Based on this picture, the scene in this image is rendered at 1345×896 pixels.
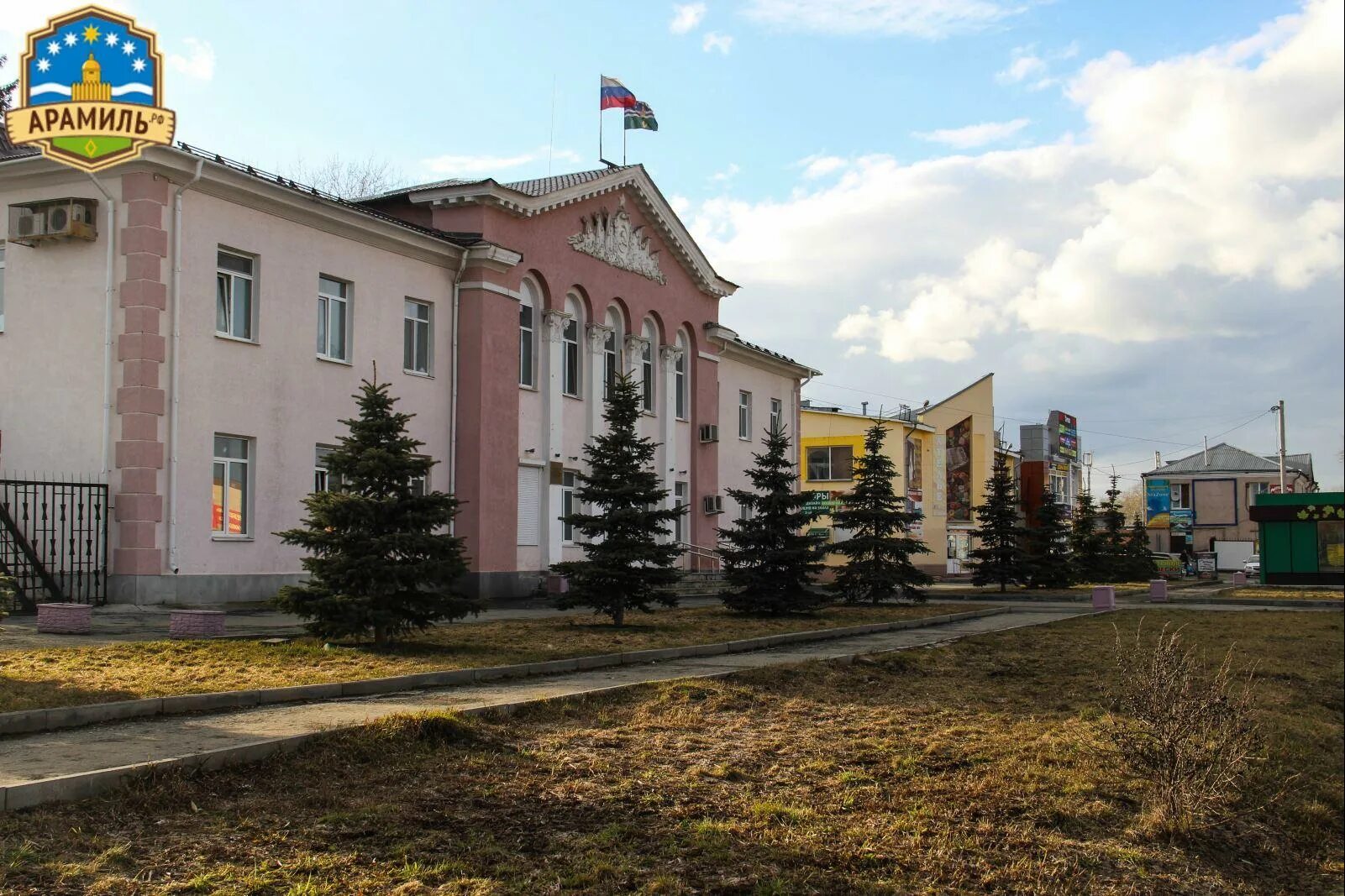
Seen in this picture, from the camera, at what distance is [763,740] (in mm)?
8961

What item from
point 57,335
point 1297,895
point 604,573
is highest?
point 57,335

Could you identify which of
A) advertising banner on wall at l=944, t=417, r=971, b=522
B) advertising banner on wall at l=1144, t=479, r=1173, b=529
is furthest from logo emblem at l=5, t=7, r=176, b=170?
advertising banner on wall at l=1144, t=479, r=1173, b=529

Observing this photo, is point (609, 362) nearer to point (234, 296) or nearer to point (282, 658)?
point (234, 296)

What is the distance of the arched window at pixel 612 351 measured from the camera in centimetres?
3084

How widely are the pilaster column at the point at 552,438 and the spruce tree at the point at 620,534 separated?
9.53 meters

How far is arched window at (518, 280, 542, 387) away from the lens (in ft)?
90.8

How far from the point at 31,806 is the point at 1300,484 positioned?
2173 inches

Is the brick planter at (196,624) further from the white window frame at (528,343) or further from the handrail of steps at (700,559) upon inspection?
the handrail of steps at (700,559)

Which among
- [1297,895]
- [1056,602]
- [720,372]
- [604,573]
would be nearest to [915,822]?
[1297,895]

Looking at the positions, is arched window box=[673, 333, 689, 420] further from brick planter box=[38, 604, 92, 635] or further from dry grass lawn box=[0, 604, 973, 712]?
brick planter box=[38, 604, 92, 635]

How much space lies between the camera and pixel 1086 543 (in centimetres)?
4819

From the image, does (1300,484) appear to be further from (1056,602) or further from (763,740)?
(763,740)

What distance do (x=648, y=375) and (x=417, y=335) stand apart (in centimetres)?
896

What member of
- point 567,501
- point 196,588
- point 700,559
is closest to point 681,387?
point 700,559
